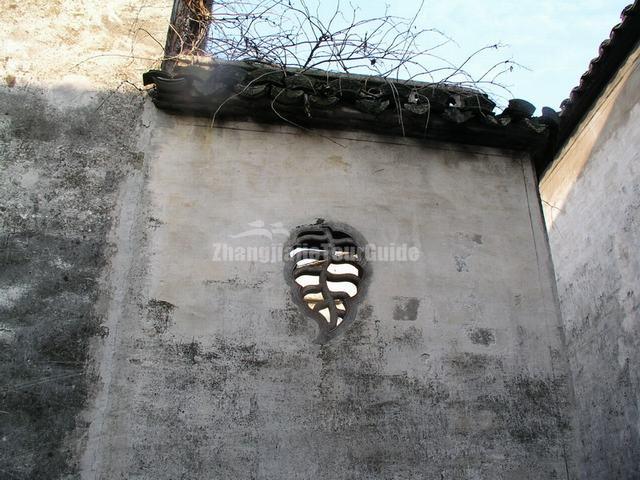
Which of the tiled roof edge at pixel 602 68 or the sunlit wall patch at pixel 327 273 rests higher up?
the tiled roof edge at pixel 602 68

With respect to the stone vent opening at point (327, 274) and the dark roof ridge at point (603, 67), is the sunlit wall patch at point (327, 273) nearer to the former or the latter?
the stone vent opening at point (327, 274)

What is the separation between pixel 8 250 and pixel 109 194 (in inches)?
29.8

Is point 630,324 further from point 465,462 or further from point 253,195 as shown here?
point 253,195

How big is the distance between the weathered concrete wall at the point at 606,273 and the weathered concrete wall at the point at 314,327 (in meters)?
2.90

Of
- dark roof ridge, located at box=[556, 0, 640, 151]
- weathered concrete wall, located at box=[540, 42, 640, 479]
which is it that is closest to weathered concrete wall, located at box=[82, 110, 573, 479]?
weathered concrete wall, located at box=[540, 42, 640, 479]

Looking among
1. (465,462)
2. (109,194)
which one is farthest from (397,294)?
(109,194)

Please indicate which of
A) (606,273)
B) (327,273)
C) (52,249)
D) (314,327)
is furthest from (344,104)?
(606,273)

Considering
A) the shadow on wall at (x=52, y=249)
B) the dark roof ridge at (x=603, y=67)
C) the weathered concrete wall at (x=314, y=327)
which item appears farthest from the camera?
the dark roof ridge at (x=603, y=67)

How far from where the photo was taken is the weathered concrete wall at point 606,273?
7.46 m

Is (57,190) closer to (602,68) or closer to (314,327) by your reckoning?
(314,327)

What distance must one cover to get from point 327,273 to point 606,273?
475 centimetres

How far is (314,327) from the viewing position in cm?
454

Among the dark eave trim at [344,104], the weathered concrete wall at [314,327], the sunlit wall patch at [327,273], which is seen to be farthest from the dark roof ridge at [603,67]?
the sunlit wall patch at [327,273]

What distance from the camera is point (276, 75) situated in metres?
5.27
